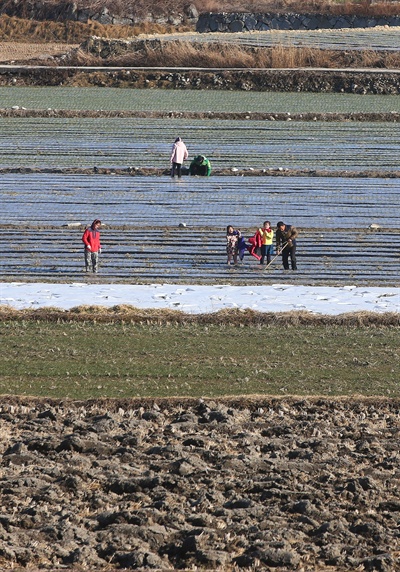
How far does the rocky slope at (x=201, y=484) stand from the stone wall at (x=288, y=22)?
5877 centimetres

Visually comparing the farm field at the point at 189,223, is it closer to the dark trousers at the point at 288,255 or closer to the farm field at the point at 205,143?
the dark trousers at the point at 288,255

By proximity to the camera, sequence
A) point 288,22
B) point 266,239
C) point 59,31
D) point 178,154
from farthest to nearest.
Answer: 1. point 288,22
2. point 59,31
3. point 178,154
4. point 266,239

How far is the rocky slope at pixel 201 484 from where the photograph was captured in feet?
31.8

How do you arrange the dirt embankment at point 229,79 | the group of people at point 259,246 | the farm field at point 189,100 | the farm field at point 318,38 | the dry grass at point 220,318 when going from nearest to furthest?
the dry grass at point 220,318 < the group of people at point 259,246 < the farm field at point 189,100 < the dirt embankment at point 229,79 < the farm field at point 318,38

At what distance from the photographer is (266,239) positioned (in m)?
22.4

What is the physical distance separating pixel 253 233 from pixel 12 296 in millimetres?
6268

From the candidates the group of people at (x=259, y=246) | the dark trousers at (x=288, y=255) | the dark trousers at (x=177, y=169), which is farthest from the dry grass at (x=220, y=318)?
the dark trousers at (x=177, y=169)

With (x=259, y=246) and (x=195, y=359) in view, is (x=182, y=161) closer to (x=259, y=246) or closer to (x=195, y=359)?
(x=259, y=246)

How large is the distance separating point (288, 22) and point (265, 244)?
51830 mm

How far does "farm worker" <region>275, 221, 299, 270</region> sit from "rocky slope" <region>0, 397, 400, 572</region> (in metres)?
7.86

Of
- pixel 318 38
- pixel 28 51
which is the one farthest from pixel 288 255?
pixel 318 38

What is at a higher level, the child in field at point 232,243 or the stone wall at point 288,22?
the stone wall at point 288,22

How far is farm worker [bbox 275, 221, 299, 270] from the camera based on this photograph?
22.1 m

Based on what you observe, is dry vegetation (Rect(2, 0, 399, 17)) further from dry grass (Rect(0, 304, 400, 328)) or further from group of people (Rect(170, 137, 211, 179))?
dry grass (Rect(0, 304, 400, 328))
